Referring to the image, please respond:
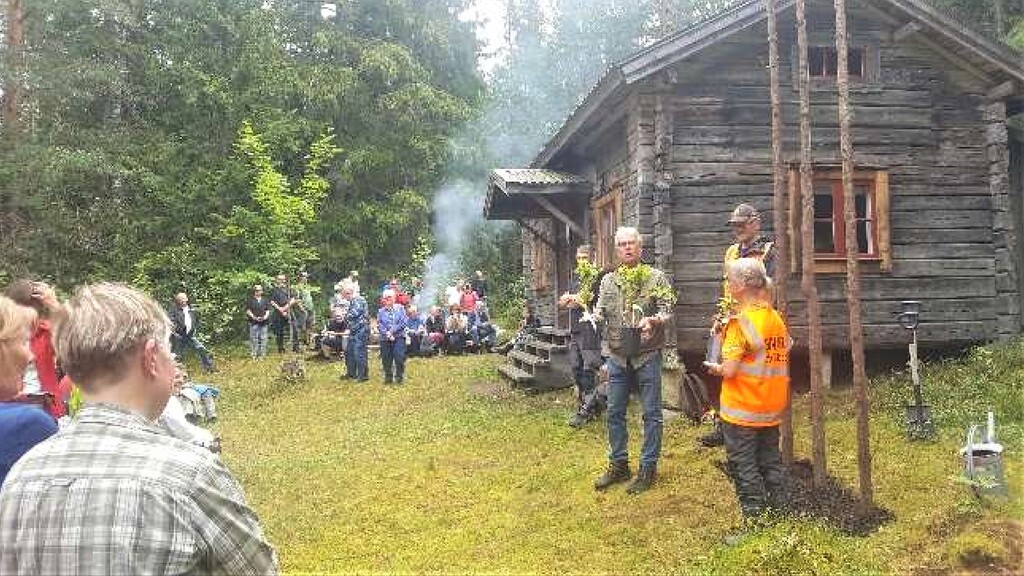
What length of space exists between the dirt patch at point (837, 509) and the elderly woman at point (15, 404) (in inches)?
176

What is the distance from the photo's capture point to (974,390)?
372 inches

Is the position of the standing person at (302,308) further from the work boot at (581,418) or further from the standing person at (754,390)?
the standing person at (754,390)

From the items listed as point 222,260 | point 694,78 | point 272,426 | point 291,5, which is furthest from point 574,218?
point 291,5

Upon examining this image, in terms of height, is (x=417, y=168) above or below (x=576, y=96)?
below

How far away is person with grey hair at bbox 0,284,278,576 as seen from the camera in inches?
72.0

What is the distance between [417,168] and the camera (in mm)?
27422

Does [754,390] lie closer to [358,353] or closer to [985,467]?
[985,467]

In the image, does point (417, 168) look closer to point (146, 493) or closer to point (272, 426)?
point (272, 426)

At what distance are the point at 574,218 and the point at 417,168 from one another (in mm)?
13275

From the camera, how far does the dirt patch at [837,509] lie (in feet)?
17.8

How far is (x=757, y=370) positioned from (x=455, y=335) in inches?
578

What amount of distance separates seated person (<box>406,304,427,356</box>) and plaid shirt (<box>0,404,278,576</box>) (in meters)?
16.7

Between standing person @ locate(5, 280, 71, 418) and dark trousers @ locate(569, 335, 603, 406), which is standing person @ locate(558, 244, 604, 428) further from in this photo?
standing person @ locate(5, 280, 71, 418)

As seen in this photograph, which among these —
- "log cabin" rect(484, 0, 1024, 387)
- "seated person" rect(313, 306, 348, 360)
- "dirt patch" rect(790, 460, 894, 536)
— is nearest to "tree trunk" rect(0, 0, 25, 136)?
"seated person" rect(313, 306, 348, 360)
